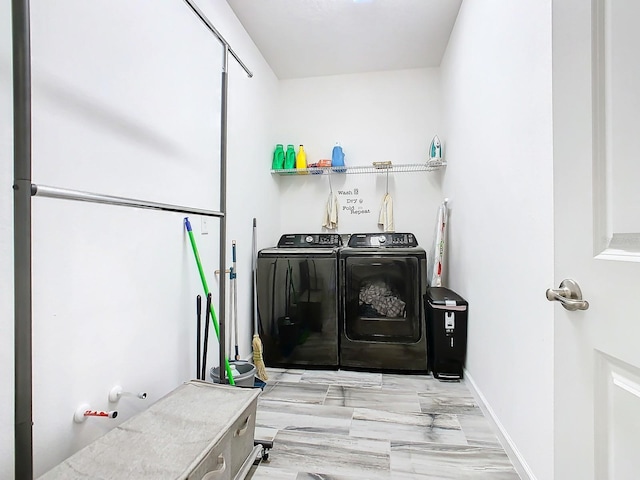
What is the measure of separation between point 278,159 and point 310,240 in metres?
0.90

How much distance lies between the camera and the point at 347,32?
2.70m

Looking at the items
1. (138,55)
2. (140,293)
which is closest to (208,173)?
(138,55)

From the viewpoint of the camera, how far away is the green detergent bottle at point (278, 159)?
10.9 ft

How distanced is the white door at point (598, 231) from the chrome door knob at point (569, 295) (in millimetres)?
14

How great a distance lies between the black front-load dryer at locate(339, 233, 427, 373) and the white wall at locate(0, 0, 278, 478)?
1.11 metres

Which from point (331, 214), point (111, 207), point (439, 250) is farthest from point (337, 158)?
point (111, 207)

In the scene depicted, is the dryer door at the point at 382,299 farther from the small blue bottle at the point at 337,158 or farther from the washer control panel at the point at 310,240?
the small blue bottle at the point at 337,158

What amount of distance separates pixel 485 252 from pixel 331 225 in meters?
1.80

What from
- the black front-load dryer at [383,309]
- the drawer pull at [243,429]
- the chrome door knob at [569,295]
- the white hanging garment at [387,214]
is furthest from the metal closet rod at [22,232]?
the white hanging garment at [387,214]

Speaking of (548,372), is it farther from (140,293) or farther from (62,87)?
(62,87)

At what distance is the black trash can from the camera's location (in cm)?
234

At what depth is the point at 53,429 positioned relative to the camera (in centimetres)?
107

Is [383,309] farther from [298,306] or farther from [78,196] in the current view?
[78,196]

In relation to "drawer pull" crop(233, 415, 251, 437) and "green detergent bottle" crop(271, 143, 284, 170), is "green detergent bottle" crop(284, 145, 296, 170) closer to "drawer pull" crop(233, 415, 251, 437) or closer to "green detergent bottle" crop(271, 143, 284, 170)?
"green detergent bottle" crop(271, 143, 284, 170)
